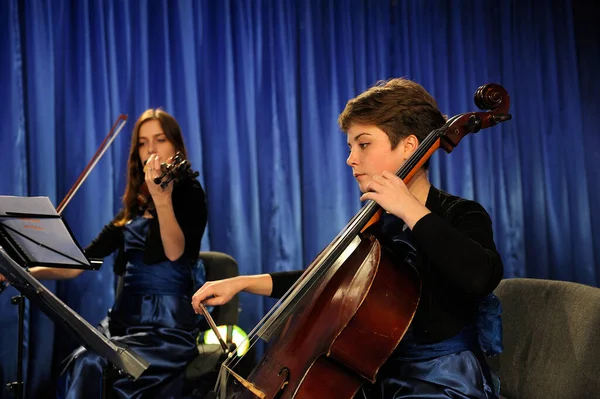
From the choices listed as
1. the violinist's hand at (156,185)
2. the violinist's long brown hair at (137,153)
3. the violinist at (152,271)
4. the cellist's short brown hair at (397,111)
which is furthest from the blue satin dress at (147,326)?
the cellist's short brown hair at (397,111)

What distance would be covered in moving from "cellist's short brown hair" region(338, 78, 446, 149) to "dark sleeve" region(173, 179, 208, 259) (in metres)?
0.87

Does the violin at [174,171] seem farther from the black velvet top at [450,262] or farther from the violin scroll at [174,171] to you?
the black velvet top at [450,262]

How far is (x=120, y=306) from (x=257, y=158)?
119 centimetres

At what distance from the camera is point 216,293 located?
4.95 ft

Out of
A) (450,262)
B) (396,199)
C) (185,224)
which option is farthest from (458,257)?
(185,224)

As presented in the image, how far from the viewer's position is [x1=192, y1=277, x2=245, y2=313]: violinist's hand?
4.91ft

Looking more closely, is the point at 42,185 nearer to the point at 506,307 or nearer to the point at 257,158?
the point at 257,158

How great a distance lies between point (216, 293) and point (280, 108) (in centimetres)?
180

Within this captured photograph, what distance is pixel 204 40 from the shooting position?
3.08 metres

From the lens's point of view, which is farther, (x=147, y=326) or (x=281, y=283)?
(x=147, y=326)

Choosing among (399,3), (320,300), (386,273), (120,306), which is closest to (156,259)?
(120,306)

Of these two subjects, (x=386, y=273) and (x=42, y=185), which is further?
(x=42, y=185)

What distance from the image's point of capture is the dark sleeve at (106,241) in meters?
2.34

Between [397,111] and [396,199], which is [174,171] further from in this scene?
[396,199]
